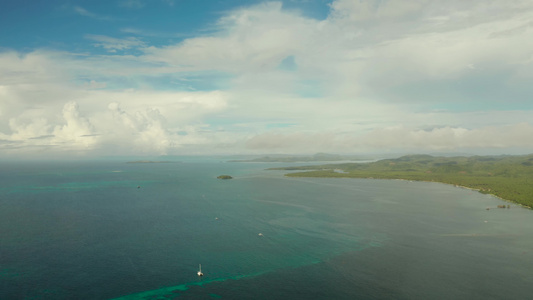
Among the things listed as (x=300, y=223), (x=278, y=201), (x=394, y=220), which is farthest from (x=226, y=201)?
(x=394, y=220)

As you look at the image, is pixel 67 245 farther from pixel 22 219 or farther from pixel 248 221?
pixel 248 221

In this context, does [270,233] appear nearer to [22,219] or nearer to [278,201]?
[278,201]

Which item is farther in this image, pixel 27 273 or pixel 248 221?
pixel 248 221

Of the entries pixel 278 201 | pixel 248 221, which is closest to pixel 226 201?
pixel 278 201

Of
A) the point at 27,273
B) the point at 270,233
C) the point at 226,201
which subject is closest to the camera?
the point at 27,273

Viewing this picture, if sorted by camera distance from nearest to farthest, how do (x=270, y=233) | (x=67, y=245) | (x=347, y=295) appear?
(x=347, y=295)
(x=67, y=245)
(x=270, y=233)

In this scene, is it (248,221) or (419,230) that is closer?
(419,230)
